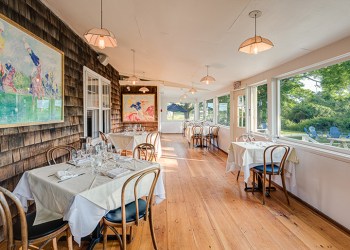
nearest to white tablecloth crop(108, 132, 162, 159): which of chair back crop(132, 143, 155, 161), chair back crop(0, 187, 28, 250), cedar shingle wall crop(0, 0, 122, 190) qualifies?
chair back crop(132, 143, 155, 161)

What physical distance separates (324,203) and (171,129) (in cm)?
1011

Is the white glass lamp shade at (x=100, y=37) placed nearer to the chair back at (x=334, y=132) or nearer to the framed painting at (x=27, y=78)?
the framed painting at (x=27, y=78)

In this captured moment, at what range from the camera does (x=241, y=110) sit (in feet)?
19.2

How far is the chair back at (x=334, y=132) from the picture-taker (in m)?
2.73

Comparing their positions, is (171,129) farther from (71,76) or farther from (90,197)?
(90,197)

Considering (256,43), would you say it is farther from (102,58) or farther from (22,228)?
(102,58)

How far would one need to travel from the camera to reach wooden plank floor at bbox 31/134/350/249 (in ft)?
6.96

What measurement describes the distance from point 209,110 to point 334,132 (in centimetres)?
688

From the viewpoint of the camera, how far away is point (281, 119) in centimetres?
398

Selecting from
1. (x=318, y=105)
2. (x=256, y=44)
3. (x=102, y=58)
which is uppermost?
(x=102, y=58)

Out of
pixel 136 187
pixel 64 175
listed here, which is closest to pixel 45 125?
pixel 64 175

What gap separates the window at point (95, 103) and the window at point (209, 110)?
4.70 metres

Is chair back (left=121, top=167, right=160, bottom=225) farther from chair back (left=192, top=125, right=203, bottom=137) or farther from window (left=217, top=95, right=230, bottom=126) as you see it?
chair back (left=192, top=125, right=203, bottom=137)

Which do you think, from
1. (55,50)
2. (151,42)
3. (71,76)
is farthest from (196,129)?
(55,50)
